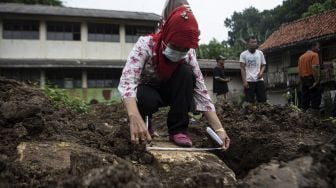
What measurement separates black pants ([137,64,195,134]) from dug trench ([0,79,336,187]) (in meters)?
0.25

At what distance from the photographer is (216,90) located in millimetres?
9312

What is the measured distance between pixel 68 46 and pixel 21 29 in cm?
220

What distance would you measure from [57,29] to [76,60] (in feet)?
5.56

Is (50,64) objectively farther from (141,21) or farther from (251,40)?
(251,40)

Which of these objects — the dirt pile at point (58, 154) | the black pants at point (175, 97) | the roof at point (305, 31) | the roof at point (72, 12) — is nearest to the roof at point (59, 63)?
the roof at point (72, 12)

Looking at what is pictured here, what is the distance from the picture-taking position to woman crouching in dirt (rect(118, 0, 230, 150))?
2.83 metres

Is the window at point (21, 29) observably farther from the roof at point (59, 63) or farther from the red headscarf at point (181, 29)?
the red headscarf at point (181, 29)

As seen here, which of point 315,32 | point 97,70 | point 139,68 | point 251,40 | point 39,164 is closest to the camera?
point 39,164

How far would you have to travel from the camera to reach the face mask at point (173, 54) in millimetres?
2975

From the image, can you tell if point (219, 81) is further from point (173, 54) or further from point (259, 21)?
point (259, 21)

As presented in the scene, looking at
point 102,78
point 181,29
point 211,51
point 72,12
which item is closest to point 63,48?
point 72,12

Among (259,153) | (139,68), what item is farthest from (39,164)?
(259,153)

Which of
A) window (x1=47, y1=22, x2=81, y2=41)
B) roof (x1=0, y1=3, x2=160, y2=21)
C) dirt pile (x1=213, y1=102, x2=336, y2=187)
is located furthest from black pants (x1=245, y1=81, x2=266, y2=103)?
window (x1=47, y1=22, x2=81, y2=41)

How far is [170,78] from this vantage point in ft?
10.8
